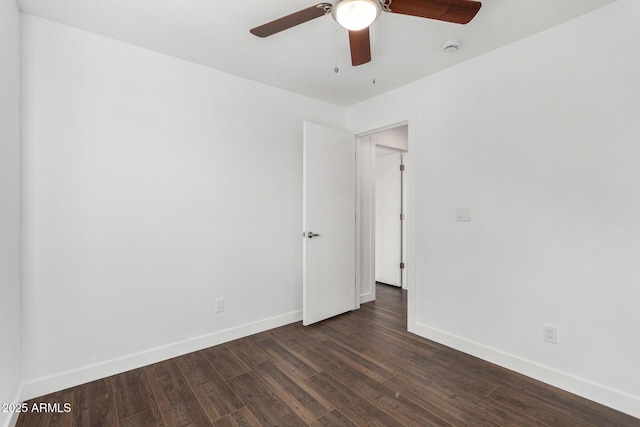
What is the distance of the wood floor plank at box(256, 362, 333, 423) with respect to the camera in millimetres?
1822

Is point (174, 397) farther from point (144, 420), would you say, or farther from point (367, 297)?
point (367, 297)

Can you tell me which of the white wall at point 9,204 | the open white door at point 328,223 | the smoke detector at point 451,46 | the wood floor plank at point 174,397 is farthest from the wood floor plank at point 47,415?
the smoke detector at point 451,46

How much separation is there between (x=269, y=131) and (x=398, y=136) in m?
2.11

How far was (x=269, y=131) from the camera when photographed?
10.1 ft

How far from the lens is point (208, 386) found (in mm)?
2084

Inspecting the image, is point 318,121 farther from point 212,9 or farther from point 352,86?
point 212,9

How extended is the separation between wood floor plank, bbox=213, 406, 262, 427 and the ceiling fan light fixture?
2.23 metres

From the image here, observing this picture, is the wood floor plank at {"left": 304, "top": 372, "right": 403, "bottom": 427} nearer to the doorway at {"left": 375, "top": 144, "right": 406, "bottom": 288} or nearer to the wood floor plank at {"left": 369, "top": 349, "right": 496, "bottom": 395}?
the wood floor plank at {"left": 369, "top": 349, "right": 496, "bottom": 395}

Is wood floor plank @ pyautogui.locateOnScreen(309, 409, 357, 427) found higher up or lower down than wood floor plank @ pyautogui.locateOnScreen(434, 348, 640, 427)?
lower down

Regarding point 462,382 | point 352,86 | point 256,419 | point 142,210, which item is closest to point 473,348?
point 462,382

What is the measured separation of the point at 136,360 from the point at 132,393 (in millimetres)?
352

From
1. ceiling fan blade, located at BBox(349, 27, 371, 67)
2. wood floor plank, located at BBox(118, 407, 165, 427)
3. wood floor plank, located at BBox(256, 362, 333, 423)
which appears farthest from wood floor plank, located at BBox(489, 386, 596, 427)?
ceiling fan blade, located at BBox(349, 27, 371, 67)

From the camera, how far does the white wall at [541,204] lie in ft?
6.03

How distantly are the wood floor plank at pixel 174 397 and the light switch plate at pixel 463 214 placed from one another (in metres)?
2.39
